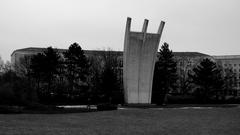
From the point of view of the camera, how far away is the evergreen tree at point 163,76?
1839 inches

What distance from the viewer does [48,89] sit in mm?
52562

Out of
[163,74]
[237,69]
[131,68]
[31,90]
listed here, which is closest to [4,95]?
[31,90]

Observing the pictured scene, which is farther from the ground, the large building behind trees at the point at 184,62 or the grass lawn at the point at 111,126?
the large building behind trees at the point at 184,62

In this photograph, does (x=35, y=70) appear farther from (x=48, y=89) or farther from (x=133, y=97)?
(x=133, y=97)

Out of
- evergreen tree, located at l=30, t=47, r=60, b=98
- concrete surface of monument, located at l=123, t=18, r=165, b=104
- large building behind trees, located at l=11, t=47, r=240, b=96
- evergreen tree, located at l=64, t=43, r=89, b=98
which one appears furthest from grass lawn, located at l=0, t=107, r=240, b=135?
large building behind trees, located at l=11, t=47, r=240, b=96

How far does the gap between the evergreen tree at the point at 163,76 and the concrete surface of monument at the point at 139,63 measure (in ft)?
21.7

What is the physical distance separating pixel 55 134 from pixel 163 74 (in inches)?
1579

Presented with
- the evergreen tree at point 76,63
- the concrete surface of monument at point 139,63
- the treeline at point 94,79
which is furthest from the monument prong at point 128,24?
the evergreen tree at point 76,63

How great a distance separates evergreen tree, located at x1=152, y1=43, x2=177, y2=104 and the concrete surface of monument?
21.7 ft

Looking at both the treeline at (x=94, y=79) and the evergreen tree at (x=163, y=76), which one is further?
the treeline at (x=94, y=79)

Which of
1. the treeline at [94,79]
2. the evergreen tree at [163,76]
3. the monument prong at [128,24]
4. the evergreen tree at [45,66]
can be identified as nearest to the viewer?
the monument prong at [128,24]

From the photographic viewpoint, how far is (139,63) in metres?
38.2

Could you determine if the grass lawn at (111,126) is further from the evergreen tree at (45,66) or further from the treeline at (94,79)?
the evergreen tree at (45,66)

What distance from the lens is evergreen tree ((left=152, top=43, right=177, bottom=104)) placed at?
153 ft
